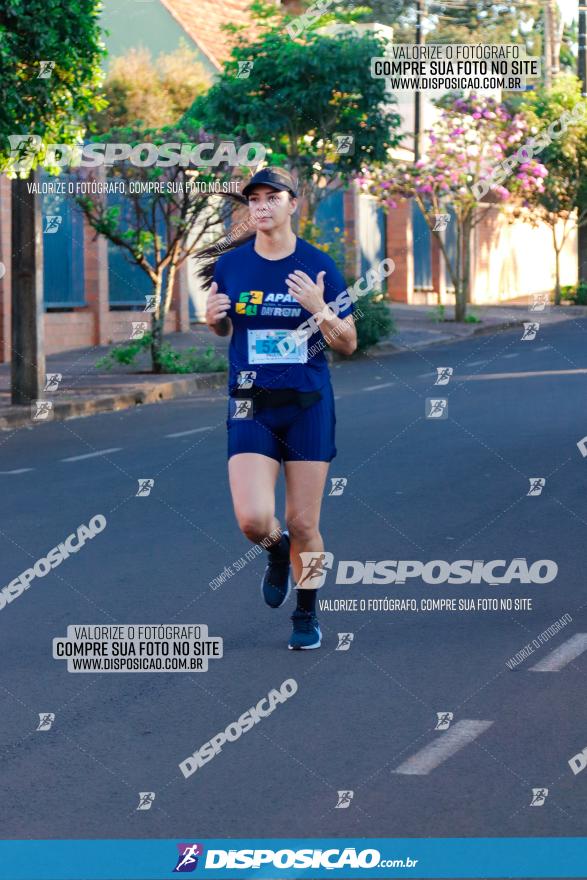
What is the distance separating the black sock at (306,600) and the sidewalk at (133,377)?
11.2 metres

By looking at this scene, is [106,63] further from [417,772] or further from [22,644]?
[417,772]

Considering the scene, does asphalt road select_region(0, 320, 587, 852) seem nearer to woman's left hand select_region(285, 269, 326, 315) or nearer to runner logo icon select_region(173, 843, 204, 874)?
runner logo icon select_region(173, 843, 204, 874)

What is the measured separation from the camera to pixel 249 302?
7453mm

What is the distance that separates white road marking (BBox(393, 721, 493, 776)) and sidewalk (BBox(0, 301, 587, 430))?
501 inches

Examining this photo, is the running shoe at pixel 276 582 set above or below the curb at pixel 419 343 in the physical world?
below

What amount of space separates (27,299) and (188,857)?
15.6 metres

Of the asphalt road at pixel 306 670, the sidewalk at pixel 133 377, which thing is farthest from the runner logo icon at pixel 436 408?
the sidewalk at pixel 133 377

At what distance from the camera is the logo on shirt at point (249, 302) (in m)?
7.44

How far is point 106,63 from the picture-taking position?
3666 centimetres

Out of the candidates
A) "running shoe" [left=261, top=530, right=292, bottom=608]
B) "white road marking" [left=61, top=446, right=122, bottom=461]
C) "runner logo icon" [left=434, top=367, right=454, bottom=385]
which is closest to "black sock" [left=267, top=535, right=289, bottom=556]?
"running shoe" [left=261, top=530, right=292, bottom=608]

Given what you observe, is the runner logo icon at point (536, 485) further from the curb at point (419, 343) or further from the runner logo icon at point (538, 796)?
the curb at point (419, 343)

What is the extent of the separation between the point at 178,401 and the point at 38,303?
2482 mm

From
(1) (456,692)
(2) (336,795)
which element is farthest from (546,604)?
(2) (336,795)

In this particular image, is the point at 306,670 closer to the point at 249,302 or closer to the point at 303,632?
the point at 303,632
